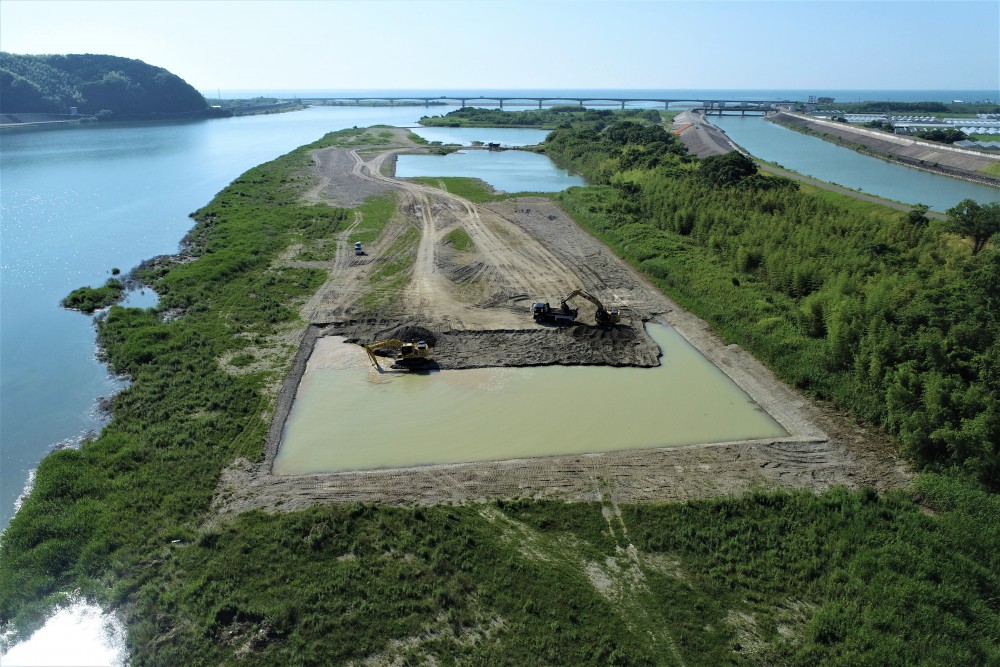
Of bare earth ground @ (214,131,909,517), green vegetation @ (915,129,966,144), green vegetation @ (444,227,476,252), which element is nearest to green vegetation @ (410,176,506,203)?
bare earth ground @ (214,131,909,517)

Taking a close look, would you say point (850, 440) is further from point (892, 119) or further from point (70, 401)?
point (892, 119)

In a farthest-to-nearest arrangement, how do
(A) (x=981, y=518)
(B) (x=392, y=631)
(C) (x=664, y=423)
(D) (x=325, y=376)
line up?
(D) (x=325, y=376) < (C) (x=664, y=423) < (A) (x=981, y=518) < (B) (x=392, y=631)

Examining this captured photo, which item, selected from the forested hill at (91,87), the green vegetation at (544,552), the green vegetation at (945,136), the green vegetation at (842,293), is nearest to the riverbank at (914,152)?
the green vegetation at (945,136)

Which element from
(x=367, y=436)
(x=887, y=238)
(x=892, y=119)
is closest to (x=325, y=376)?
(x=367, y=436)

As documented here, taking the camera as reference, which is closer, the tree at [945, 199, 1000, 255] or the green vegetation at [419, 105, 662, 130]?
the tree at [945, 199, 1000, 255]

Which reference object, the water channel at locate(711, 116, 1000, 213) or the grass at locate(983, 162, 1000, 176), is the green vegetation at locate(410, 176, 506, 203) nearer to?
the water channel at locate(711, 116, 1000, 213)
